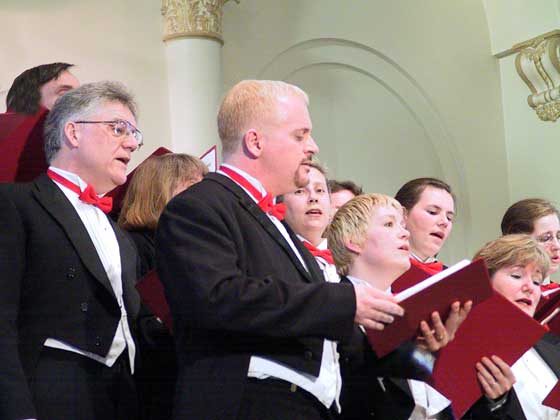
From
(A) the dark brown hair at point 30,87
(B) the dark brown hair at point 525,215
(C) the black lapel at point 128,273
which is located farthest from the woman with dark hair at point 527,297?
(A) the dark brown hair at point 30,87

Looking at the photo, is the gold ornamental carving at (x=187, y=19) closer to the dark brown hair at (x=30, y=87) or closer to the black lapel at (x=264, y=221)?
the dark brown hair at (x=30, y=87)

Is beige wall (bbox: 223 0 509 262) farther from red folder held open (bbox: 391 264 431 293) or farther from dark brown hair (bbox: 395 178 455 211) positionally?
red folder held open (bbox: 391 264 431 293)

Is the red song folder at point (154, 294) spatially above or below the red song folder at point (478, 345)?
above

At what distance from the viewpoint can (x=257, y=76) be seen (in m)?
6.95

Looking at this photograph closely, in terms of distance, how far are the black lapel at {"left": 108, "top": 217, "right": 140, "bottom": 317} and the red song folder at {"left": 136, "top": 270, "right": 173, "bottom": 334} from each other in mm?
119

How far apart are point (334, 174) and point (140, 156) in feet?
7.04

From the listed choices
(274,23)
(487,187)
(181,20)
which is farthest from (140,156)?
(487,187)

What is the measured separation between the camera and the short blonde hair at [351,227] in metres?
3.45

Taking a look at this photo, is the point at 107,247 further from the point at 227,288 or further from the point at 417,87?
the point at 417,87

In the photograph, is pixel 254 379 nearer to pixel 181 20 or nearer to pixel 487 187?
pixel 181 20

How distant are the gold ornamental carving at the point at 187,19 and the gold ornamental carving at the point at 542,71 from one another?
9.88ft

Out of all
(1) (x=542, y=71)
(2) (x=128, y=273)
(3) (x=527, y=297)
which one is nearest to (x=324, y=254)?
(3) (x=527, y=297)

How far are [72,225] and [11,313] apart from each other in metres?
0.37

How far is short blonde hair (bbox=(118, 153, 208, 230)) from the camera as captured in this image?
3.58 metres
